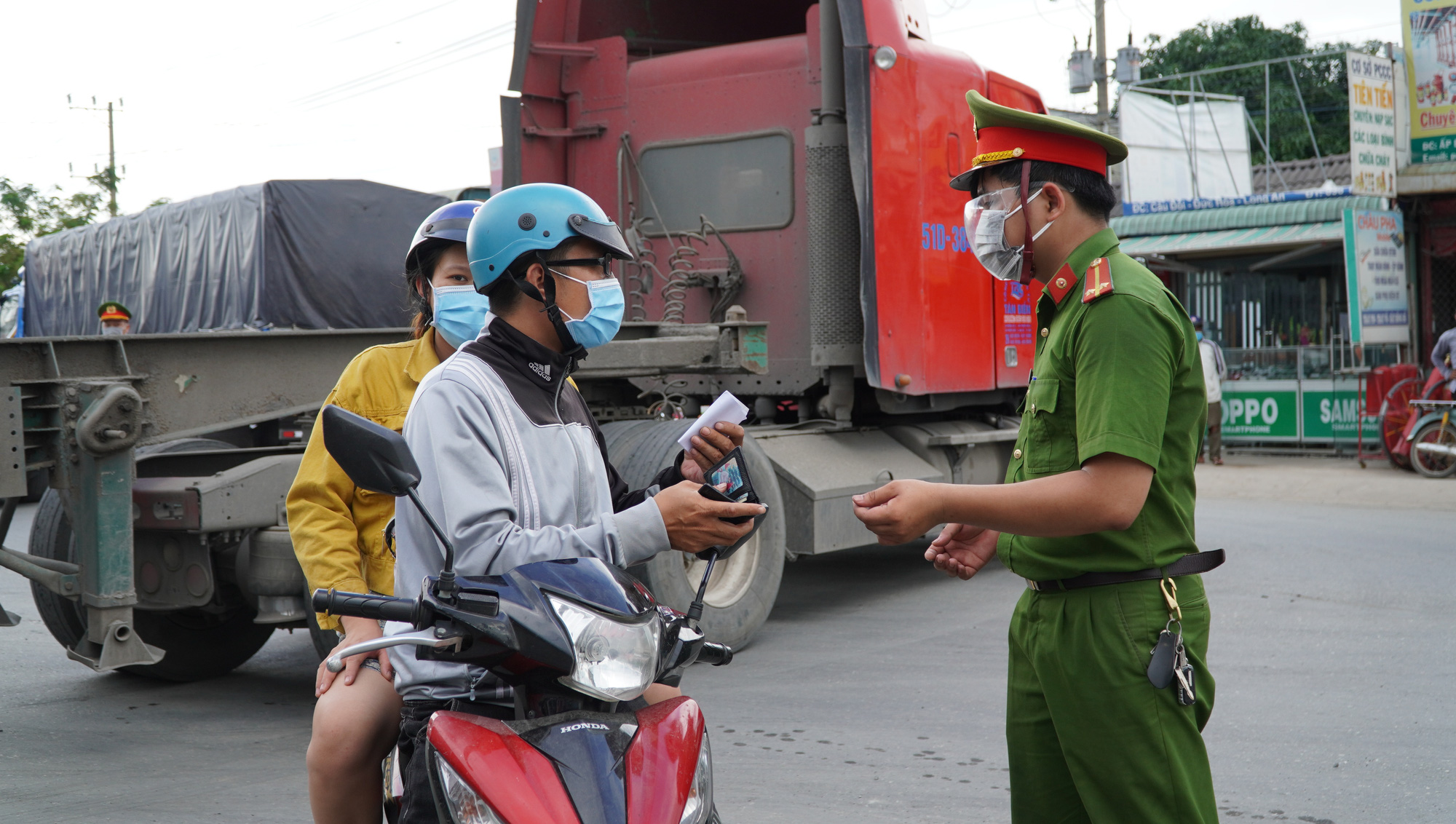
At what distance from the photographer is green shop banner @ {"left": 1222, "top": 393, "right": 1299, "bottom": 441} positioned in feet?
56.8

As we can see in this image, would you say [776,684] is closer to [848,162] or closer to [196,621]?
[196,621]

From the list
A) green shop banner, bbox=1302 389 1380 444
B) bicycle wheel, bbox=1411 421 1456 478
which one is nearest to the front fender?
bicycle wheel, bbox=1411 421 1456 478

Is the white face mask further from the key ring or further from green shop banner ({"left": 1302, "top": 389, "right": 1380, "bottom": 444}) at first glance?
green shop banner ({"left": 1302, "top": 389, "right": 1380, "bottom": 444})

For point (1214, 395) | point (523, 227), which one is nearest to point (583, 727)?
point (523, 227)

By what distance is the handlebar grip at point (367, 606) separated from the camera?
1.92 m

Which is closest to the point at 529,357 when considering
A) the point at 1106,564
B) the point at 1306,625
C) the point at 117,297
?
the point at 1106,564

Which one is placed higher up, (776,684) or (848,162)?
(848,162)

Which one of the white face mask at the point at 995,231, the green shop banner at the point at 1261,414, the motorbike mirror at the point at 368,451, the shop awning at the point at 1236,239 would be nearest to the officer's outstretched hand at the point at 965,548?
the white face mask at the point at 995,231

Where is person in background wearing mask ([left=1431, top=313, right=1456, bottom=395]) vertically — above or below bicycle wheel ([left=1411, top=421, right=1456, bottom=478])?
above

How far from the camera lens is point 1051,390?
8.05ft

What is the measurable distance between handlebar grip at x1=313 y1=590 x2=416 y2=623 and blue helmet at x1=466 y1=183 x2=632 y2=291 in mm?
692

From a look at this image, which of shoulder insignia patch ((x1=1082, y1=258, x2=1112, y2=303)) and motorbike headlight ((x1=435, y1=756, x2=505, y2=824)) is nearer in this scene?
motorbike headlight ((x1=435, y1=756, x2=505, y2=824))

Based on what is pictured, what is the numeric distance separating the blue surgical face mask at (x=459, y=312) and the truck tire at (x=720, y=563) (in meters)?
2.62

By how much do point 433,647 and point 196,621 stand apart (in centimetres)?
455
